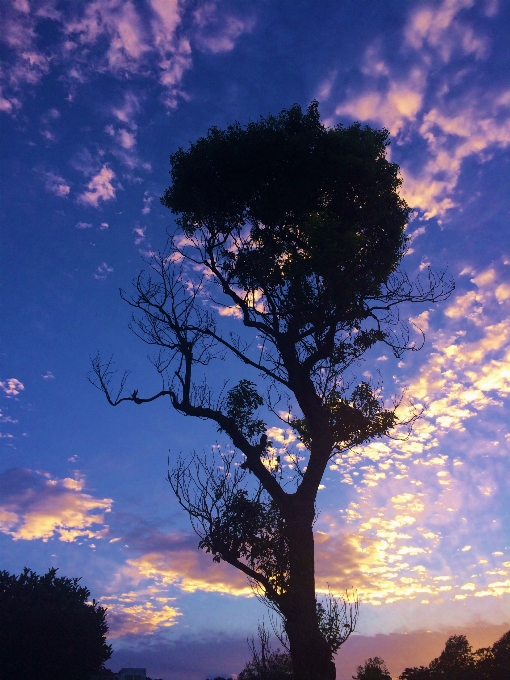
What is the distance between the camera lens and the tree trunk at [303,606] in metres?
11.3

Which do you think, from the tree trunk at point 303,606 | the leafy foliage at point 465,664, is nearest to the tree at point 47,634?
the tree trunk at point 303,606

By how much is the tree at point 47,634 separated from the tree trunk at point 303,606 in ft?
83.5

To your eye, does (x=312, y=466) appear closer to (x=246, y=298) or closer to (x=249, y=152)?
(x=246, y=298)

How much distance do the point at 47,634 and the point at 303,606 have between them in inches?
1028

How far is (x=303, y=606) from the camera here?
39.1 feet

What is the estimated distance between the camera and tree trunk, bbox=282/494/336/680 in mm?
11312

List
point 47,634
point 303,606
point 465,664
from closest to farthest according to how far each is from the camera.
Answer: point 303,606 → point 47,634 → point 465,664

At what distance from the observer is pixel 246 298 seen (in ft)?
53.3

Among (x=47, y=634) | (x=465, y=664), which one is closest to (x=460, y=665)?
(x=465, y=664)

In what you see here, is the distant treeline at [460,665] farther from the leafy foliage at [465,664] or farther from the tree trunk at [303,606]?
the tree trunk at [303,606]

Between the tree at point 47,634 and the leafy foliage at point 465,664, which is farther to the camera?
the leafy foliage at point 465,664

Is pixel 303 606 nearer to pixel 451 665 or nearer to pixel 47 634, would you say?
pixel 47 634

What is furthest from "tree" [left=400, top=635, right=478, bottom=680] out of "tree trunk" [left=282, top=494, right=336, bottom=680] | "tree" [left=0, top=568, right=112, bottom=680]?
"tree trunk" [left=282, top=494, right=336, bottom=680]

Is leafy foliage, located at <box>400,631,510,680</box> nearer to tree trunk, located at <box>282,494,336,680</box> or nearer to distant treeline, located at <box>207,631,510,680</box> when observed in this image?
distant treeline, located at <box>207,631,510,680</box>
